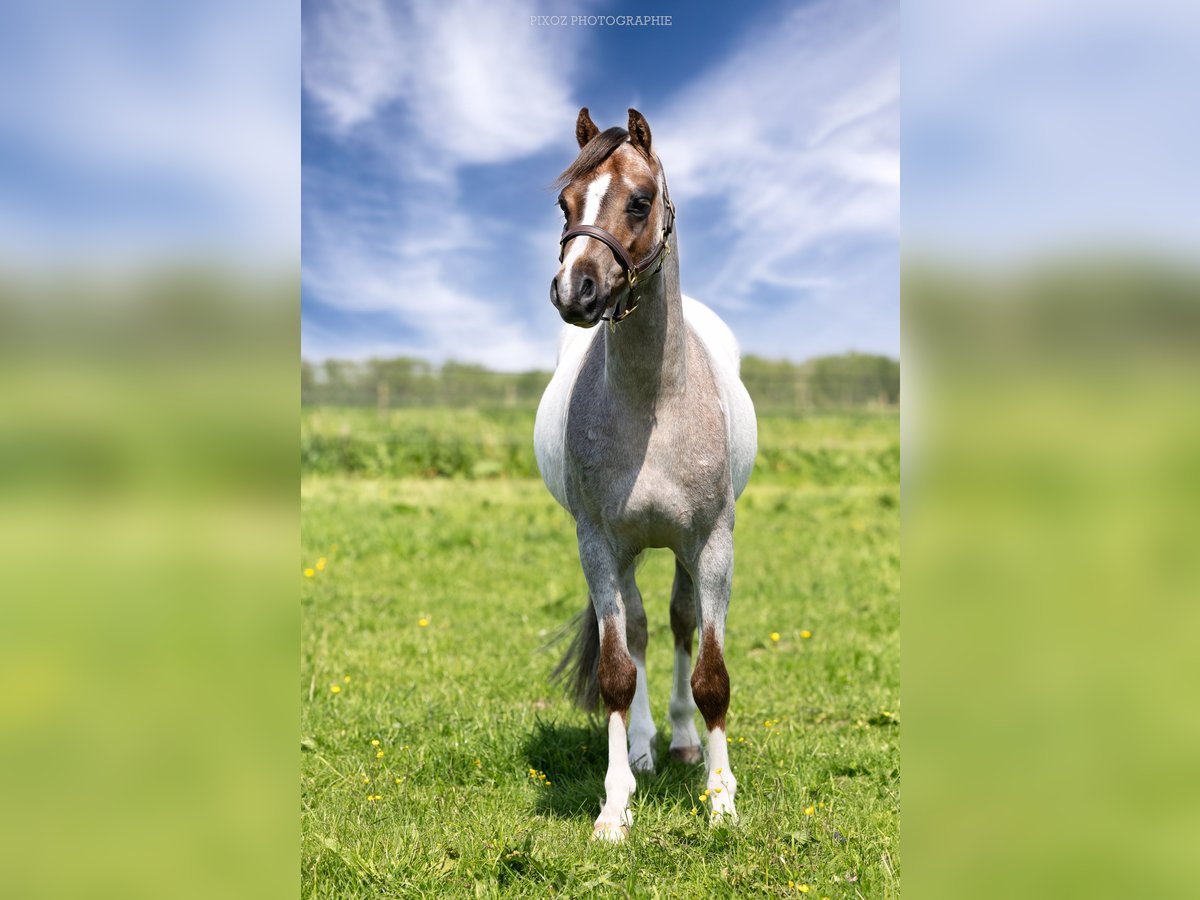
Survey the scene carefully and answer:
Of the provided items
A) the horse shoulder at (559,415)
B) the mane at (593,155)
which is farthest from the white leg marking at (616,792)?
the mane at (593,155)

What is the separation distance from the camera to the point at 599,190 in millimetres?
2729

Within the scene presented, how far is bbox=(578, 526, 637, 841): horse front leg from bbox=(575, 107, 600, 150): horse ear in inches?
59.7

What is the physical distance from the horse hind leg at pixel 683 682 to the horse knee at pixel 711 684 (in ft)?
1.77

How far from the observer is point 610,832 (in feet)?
9.68

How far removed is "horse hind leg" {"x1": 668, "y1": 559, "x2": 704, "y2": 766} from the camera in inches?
151

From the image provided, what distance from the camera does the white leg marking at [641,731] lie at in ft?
12.3

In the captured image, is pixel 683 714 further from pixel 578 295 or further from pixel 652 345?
pixel 578 295

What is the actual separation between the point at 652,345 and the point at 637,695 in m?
1.70

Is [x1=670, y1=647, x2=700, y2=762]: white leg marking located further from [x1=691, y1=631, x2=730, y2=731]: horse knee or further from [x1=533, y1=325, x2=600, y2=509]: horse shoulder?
[x1=533, y1=325, x2=600, y2=509]: horse shoulder

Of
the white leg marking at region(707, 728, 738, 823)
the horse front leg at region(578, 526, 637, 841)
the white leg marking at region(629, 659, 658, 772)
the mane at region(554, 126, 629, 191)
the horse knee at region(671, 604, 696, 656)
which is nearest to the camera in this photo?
the mane at region(554, 126, 629, 191)

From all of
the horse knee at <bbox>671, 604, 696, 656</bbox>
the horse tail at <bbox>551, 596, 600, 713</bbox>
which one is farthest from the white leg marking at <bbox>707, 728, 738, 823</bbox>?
the horse tail at <bbox>551, 596, 600, 713</bbox>
